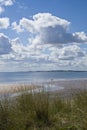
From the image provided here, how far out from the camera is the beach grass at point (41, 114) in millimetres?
8820

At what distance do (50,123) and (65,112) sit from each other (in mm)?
1148

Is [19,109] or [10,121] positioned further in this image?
[19,109]

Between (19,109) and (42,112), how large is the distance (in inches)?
27.6

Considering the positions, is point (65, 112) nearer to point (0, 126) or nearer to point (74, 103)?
point (74, 103)

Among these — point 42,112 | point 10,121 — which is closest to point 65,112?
point 42,112

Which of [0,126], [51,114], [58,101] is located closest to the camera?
[0,126]

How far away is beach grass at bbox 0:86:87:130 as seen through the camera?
8.82 meters

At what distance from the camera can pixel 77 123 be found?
9.10 m

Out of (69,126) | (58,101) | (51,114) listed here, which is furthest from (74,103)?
(69,126)

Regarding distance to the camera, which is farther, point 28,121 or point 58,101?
point 58,101

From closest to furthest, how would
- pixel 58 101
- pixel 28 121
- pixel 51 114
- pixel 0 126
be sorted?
pixel 0 126 < pixel 28 121 < pixel 51 114 < pixel 58 101

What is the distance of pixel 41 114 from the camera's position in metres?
9.70

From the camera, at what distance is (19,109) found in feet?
32.6

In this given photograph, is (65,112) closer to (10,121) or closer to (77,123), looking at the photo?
(77,123)
